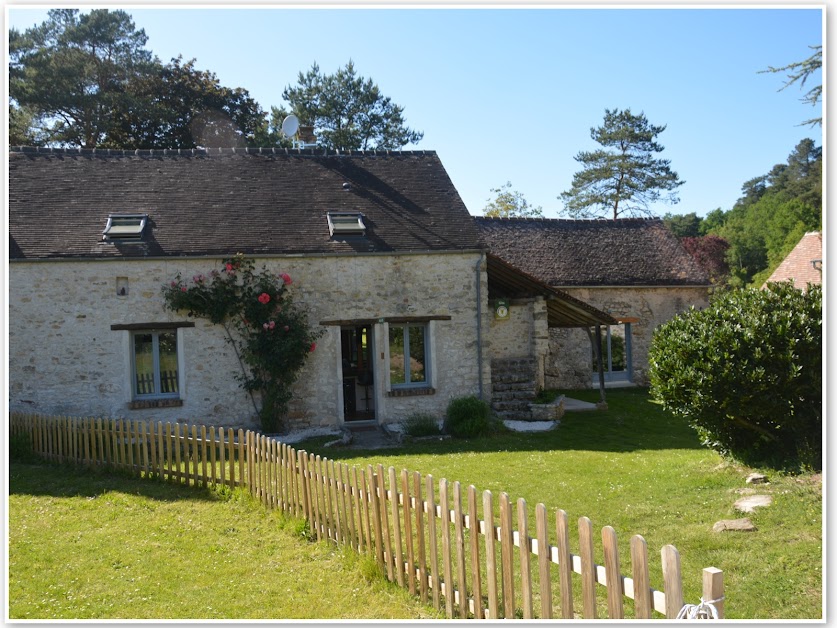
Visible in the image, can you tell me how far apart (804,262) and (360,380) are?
57.2ft

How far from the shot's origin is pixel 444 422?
14977 mm

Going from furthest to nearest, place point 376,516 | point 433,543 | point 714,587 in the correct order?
point 376,516, point 433,543, point 714,587

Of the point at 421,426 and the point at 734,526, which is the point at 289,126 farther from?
the point at 734,526

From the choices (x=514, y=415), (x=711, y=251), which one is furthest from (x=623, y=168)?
(x=514, y=415)

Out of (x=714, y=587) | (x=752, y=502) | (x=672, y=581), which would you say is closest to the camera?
(x=714, y=587)

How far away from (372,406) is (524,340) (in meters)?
3.84

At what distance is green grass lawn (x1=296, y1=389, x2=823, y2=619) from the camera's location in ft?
19.6

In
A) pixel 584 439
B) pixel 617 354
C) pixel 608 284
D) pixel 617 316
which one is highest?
pixel 608 284

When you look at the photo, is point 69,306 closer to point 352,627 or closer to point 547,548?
point 352,627

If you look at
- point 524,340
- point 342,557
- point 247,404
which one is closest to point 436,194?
point 524,340

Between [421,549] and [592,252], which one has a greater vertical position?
[592,252]

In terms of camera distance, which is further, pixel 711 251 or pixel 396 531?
pixel 711 251

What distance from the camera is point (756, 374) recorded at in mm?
8984

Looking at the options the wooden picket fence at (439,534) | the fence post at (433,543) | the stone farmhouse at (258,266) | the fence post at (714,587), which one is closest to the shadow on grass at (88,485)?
the wooden picket fence at (439,534)
